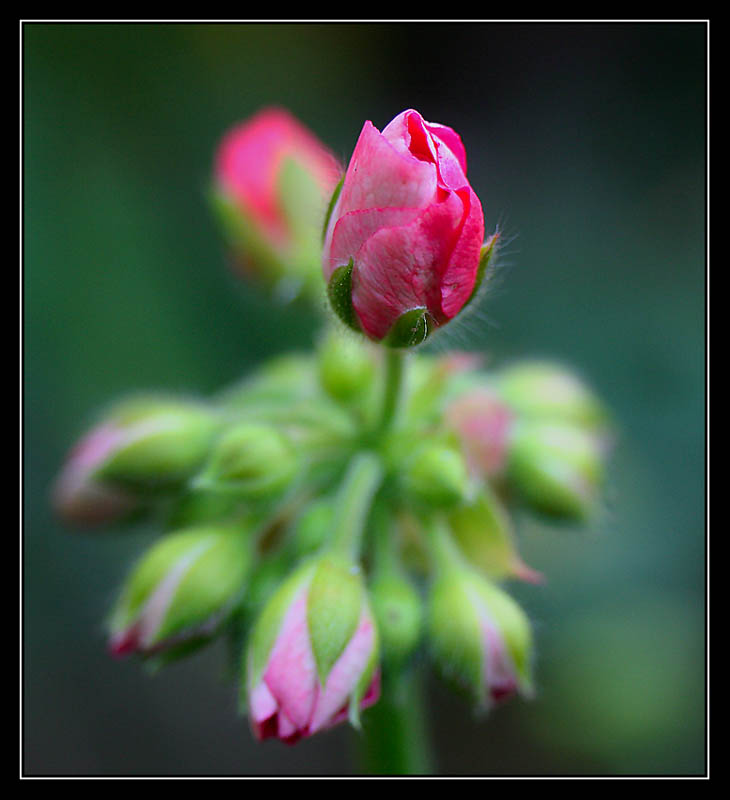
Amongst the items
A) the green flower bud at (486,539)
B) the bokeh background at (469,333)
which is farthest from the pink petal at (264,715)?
the bokeh background at (469,333)

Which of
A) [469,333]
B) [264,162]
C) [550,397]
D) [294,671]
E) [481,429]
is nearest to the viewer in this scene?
[294,671]

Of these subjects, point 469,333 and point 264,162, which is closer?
point 264,162

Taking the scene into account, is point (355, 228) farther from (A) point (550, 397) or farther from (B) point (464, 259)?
(A) point (550, 397)

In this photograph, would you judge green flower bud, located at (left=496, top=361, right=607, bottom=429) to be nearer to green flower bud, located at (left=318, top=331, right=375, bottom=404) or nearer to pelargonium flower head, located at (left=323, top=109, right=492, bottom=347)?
green flower bud, located at (left=318, top=331, right=375, bottom=404)

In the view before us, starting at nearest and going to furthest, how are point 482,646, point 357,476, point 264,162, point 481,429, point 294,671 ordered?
1. point 294,671
2. point 482,646
3. point 357,476
4. point 481,429
5. point 264,162

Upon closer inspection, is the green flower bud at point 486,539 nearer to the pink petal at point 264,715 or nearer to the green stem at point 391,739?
the green stem at point 391,739

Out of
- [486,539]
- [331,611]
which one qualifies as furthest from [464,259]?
[486,539]

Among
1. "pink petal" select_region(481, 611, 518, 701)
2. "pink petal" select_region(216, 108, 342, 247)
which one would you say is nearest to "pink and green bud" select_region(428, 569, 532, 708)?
"pink petal" select_region(481, 611, 518, 701)
